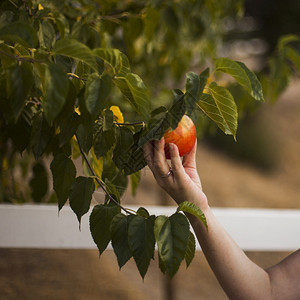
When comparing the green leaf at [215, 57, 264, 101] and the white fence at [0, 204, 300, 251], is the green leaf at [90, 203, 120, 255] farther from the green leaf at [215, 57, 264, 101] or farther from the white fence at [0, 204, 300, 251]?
→ the white fence at [0, 204, 300, 251]

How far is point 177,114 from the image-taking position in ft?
2.31

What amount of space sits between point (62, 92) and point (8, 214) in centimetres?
94

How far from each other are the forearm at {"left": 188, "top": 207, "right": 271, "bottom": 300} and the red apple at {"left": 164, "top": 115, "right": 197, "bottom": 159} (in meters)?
0.17

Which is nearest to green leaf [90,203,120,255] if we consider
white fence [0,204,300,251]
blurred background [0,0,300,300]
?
white fence [0,204,300,251]

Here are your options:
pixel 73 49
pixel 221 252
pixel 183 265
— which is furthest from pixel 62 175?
pixel 183 265

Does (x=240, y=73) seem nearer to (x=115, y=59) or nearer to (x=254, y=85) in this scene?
(x=254, y=85)

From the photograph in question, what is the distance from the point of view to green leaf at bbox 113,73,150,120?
0.69 meters

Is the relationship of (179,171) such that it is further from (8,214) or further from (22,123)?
(8,214)

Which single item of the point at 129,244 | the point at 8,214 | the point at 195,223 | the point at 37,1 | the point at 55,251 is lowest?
the point at 55,251

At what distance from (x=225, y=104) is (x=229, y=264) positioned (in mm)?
439

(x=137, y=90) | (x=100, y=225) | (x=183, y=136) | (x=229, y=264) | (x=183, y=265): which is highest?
(x=137, y=90)

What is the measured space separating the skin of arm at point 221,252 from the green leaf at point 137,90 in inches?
4.5

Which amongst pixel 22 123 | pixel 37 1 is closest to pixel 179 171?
pixel 22 123

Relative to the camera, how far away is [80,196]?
79 cm
